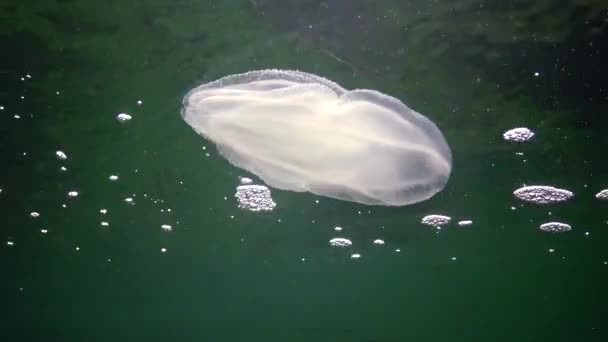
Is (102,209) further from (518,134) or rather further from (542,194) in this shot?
(542,194)

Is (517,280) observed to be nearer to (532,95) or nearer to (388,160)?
(532,95)

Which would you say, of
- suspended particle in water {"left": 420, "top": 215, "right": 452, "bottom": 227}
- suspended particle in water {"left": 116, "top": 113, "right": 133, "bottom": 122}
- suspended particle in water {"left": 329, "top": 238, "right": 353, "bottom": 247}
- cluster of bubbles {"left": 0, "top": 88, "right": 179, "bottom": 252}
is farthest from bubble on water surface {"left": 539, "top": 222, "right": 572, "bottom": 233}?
suspended particle in water {"left": 116, "top": 113, "right": 133, "bottom": 122}

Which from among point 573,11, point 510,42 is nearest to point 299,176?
point 510,42

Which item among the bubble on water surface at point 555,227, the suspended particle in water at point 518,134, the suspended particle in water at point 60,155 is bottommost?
the bubble on water surface at point 555,227

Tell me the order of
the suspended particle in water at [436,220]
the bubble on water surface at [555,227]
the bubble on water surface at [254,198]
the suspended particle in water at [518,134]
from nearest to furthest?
the suspended particle in water at [518,134], the bubble on water surface at [254,198], the suspended particle in water at [436,220], the bubble on water surface at [555,227]

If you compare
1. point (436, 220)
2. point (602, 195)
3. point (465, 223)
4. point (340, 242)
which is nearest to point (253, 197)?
point (340, 242)

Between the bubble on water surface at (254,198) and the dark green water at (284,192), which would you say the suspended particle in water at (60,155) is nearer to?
the dark green water at (284,192)

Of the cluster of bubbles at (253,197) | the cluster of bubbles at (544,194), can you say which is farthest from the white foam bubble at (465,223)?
the cluster of bubbles at (253,197)
